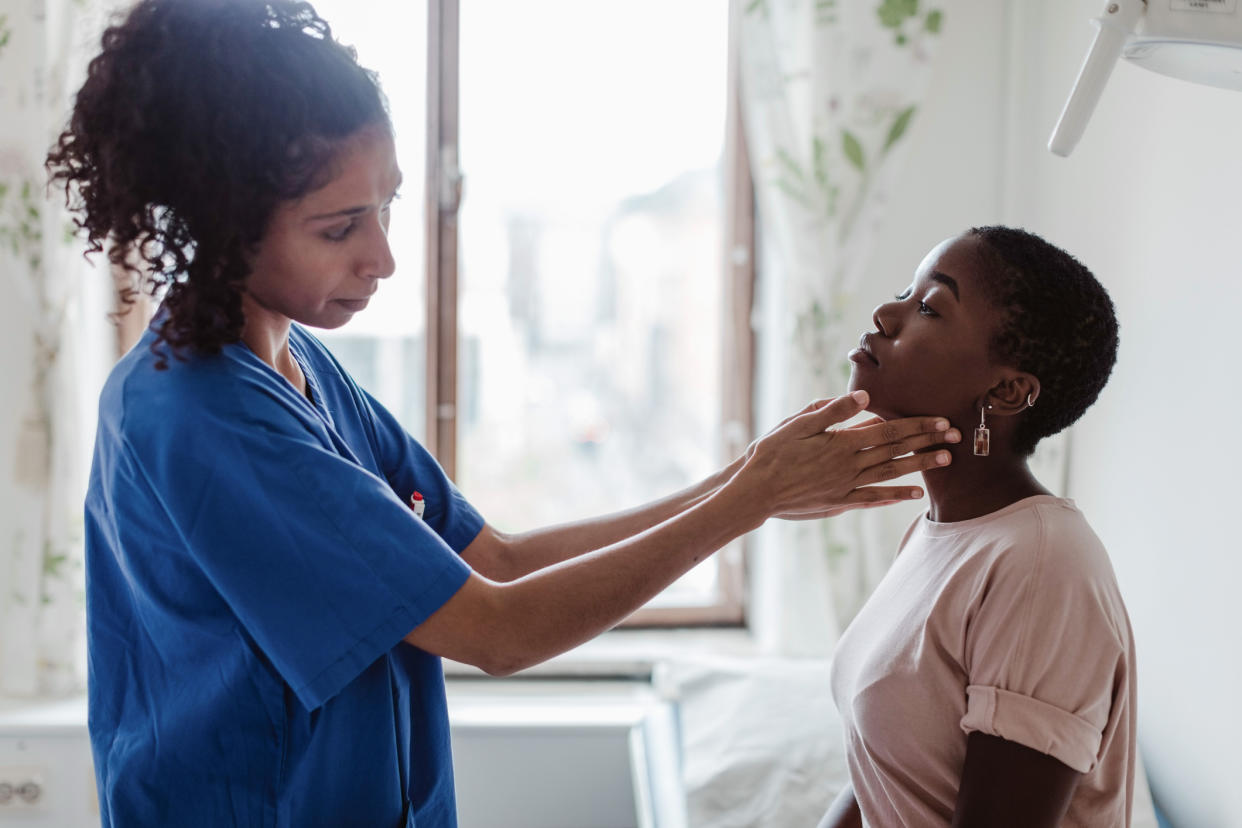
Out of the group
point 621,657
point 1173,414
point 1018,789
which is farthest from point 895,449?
point 621,657

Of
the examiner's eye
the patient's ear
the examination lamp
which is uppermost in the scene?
the examination lamp

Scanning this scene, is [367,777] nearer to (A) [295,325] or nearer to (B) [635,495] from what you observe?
(A) [295,325]

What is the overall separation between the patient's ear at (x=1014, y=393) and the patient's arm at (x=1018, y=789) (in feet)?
1.14

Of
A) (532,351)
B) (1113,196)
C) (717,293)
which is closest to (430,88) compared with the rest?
(532,351)

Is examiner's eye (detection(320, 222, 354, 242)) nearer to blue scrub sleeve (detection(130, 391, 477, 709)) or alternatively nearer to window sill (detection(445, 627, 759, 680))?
blue scrub sleeve (detection(130, 391, 477, 709))

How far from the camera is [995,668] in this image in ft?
3.19

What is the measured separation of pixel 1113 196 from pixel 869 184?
0.52 m

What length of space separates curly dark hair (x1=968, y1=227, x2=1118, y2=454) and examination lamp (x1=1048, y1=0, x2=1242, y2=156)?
12 cm

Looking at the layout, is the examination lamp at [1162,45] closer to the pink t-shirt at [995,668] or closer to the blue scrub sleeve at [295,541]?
the pink t-shirt at [995,668]

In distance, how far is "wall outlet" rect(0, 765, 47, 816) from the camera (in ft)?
6.81

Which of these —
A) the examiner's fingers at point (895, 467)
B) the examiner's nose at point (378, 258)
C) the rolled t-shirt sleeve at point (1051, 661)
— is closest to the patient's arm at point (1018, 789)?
the rolled t-shirt sleeve at point (1051, 661)

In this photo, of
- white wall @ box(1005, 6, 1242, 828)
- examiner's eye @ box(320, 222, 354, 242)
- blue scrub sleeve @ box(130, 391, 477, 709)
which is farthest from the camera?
white wall @ box(1005, 6, 1242, 828)

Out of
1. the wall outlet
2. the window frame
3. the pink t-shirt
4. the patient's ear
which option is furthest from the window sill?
the patient's ear

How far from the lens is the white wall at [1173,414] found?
1.42m
